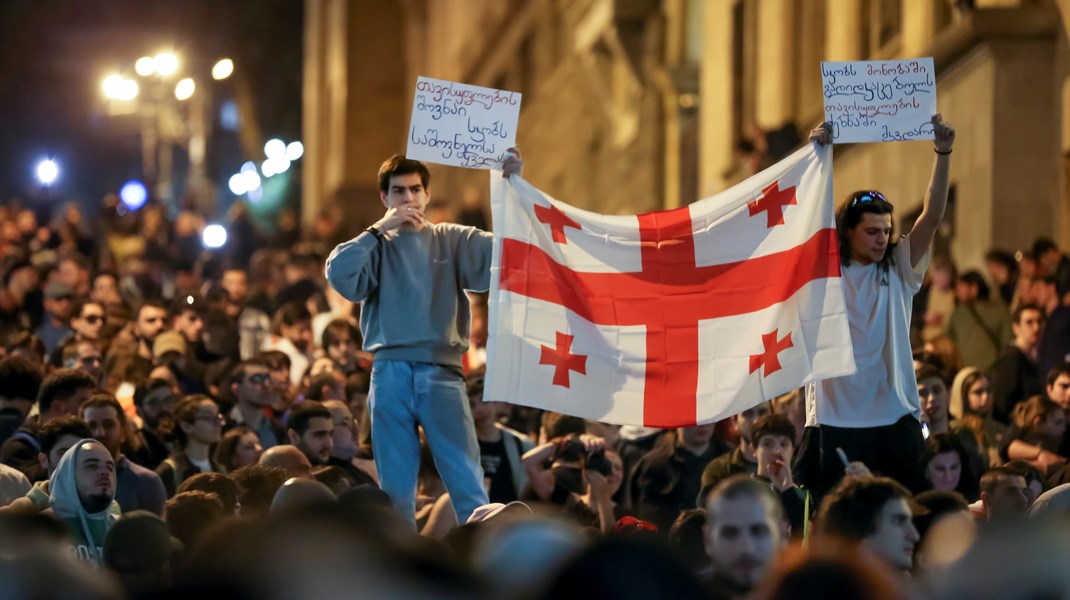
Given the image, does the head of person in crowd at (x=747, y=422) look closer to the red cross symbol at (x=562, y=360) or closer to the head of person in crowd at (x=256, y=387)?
the red cross symbol at (x=562, y=360)

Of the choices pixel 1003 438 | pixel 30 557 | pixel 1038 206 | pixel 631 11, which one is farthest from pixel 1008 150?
pixel 30 557

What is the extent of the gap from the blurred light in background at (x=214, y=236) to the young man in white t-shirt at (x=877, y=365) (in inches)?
774

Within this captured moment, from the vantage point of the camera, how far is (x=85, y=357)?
1512 centimetres

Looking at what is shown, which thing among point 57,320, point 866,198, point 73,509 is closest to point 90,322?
point 57,320

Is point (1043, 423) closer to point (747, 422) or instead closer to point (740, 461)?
point (747, 422)

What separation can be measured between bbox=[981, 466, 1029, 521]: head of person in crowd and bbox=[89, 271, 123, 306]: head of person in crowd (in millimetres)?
10587

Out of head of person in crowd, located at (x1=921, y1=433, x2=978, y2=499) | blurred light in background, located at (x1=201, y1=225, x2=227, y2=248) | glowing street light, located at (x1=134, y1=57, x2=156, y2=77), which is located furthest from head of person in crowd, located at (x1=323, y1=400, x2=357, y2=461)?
glowing street light, located at (x1=134, y1=57, x2=156, y2=77)

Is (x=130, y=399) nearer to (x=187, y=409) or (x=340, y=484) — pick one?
(x=187, y=409)

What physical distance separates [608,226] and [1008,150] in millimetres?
8893

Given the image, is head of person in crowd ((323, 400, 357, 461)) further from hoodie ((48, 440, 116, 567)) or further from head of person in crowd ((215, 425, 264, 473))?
hoodie ((48, 440, 116, 567))

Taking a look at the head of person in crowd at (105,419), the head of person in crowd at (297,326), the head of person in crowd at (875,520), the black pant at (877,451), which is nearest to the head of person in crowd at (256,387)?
the head of person in crowd at (105,419)

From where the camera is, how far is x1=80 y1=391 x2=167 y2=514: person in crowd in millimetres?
11023

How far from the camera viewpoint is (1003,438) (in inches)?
524

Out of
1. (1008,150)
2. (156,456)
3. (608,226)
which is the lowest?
(156,456)
